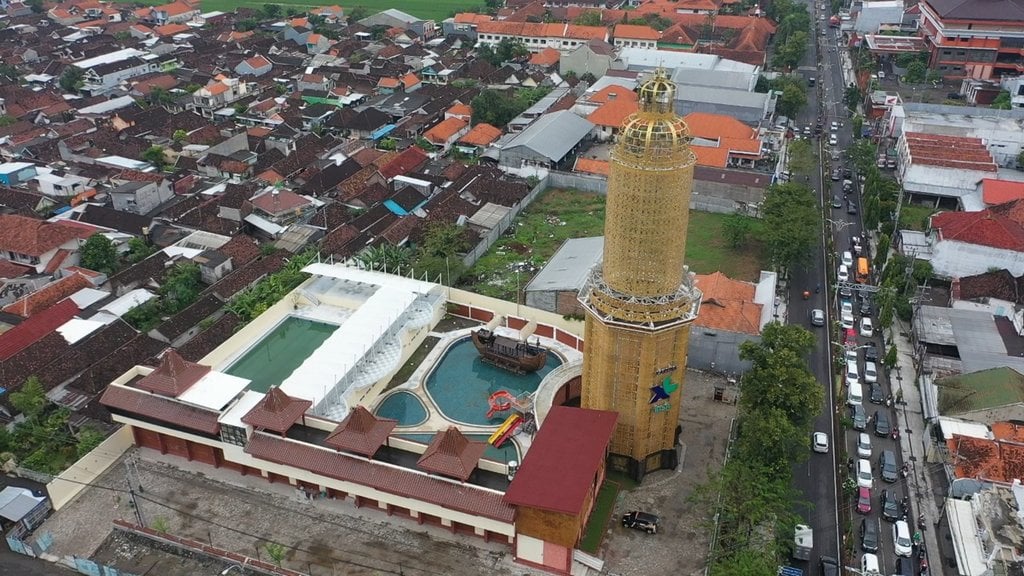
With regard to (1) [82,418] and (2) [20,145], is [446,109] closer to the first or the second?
(2) [20,145]

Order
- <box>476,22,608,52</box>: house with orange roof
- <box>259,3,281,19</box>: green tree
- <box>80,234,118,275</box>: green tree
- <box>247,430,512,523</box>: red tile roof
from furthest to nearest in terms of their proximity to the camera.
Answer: <box>259,3,281,19</box>: green tree < <box>476,22,608,52</box>: house with orange roof < <box>80,234,118,275</box>: green tree < <box>247,430,512,523</box>: red tile roof

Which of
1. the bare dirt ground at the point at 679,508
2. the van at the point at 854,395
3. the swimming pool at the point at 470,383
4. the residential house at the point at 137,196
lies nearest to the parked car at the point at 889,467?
the van at the point at 854,395

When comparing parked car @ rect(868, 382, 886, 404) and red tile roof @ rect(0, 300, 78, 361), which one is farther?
red tile roof @ rect(0, 300, 78, 361)

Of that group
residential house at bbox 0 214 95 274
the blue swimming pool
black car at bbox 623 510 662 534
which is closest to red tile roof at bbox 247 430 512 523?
black car at bbox 623 510 662 534

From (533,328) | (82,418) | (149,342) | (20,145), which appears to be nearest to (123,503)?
(82,418)

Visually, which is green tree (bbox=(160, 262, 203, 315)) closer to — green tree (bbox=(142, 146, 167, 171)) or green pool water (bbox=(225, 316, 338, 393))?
green pool water (bbox=(225, 316, 338, 393))

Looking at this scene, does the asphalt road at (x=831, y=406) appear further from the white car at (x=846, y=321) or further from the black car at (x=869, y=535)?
the white car at (x=846, y=321)

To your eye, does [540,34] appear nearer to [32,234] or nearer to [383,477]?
[32,234]
